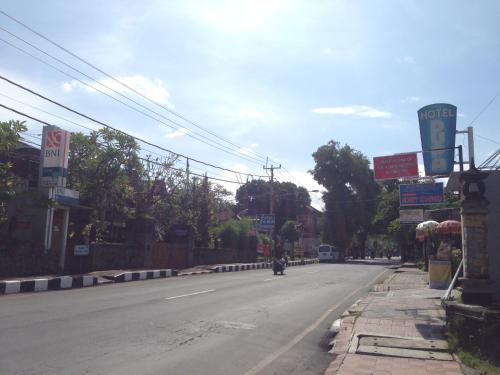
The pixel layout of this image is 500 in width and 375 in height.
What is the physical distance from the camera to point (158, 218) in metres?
32.8

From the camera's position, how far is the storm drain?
23.4ft

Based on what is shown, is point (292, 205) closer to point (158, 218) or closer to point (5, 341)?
point (158, 218)

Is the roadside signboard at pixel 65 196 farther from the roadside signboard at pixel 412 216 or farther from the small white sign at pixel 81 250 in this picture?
the roadside signboard at pixel 412 216

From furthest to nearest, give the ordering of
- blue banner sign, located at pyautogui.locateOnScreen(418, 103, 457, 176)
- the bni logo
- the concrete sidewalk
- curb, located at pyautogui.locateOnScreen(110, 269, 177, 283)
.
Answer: curb, located at pyautogui.locateOnScreen(110, 269, 177, 283) < the bni logo < blue banner sign, located at pyautogui.locateOnScreen(418, 103, 457, 176) < the concrete sidewalk

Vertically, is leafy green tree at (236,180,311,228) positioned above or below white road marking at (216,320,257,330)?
above

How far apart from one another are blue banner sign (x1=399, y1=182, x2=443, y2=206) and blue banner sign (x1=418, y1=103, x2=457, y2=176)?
1550 centimetres

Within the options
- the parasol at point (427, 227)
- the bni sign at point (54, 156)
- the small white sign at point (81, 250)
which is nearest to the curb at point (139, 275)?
the small white sign at point (81, 250)

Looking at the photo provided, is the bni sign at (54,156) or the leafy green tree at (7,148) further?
the bni sign at (54,156)

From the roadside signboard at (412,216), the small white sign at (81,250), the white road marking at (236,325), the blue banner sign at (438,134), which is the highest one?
the blue banner sign at (438,134)

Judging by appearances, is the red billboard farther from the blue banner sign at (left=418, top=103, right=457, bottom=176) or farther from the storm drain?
the storm drain

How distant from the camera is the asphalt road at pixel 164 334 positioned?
6.52m

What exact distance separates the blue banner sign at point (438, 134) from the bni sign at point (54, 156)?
1468 centimetres

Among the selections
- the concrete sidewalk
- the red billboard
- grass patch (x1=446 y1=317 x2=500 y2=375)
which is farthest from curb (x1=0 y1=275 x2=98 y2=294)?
grass patch (x1=446 y1=317 x2=500 y2=375)

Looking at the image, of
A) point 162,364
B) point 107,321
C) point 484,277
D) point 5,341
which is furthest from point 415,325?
point 5,341
